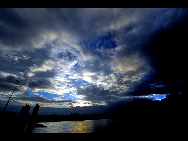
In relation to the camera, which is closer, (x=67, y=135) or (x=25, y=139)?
(x=25, y=139)
